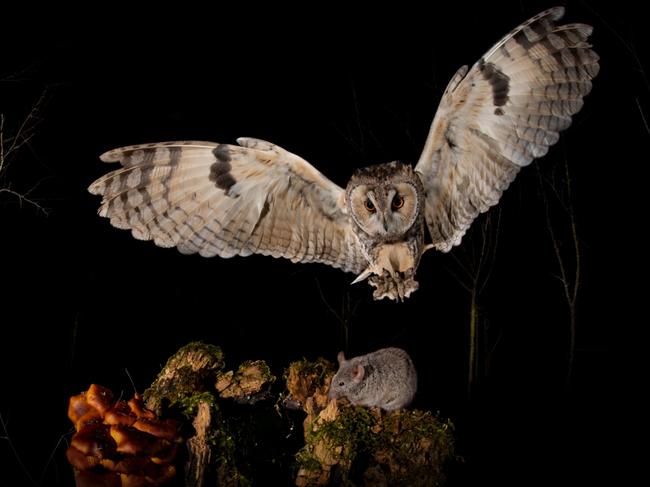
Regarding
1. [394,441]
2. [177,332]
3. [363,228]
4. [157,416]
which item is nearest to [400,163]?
[363,228]

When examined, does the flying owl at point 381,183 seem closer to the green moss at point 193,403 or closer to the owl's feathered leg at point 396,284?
the owl's feathered leg at point 396,284

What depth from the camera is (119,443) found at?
2.34 meters

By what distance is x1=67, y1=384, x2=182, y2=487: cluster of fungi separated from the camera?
231 centimetres

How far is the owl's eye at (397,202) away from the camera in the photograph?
2.63m

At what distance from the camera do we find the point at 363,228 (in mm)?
2707

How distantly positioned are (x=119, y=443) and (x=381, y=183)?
4.34 ft

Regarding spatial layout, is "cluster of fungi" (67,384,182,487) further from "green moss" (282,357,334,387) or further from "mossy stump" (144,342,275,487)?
"green moss" (282,357,334,387)

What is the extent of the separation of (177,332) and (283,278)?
2.59 ft

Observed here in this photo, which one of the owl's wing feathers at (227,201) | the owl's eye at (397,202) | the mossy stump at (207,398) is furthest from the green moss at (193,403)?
the owl's eye at (397,202)

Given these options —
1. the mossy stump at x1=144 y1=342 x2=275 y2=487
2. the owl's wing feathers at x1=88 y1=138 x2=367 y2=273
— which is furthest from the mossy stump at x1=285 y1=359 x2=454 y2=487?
the owl's wing feathers at x1=88 y1=138 x2=367 y2=273

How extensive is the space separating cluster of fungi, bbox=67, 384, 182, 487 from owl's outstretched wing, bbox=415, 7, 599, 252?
143cm

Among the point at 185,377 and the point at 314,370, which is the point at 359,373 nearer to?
the point at 314,370

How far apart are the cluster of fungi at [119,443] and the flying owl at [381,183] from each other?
28.0 inches

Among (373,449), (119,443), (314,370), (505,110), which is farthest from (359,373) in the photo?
(505,110)
